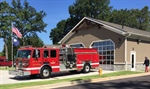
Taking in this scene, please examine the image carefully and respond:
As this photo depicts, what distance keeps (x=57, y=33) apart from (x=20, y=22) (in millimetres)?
13585

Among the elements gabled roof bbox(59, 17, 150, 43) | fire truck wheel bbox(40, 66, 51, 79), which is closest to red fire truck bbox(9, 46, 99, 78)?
fire truck wheel bbox(40, 66, 51, 79)

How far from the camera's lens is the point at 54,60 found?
18.8m

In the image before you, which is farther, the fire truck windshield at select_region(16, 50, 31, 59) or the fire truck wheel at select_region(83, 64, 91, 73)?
the fire truck wheel at select_region(83, 64, 91, 73)

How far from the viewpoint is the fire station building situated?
24.5 metres

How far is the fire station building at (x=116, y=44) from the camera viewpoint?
964 inches

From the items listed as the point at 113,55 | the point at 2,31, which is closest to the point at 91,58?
the point at 113,55

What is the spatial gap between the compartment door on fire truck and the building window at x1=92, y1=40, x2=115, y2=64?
28.7 ft

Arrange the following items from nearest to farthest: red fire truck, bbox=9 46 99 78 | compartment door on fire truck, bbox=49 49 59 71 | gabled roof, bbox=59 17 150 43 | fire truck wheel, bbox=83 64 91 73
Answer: red fire truck, bbox=9 46 99 78
compartment door on fire truck, bbox=49 49 59 71
fire truck wheel, bbox=83 64 91 73
gabled roof, bbox=59 17 150 43

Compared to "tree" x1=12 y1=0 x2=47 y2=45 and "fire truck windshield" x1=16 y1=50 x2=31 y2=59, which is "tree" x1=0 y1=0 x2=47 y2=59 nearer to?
"tree" x1=12 y1=0 x2=47 y2=45

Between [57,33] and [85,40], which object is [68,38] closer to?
[85,40]

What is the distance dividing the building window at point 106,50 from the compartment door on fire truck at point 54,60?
28.7 feet

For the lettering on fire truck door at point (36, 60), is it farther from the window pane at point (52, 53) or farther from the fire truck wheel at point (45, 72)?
the window pane at point (52, 53)

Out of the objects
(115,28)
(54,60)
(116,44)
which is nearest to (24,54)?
(54,60)

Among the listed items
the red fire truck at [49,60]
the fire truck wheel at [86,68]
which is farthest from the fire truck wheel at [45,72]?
the fire truck wheel at [86,68]
